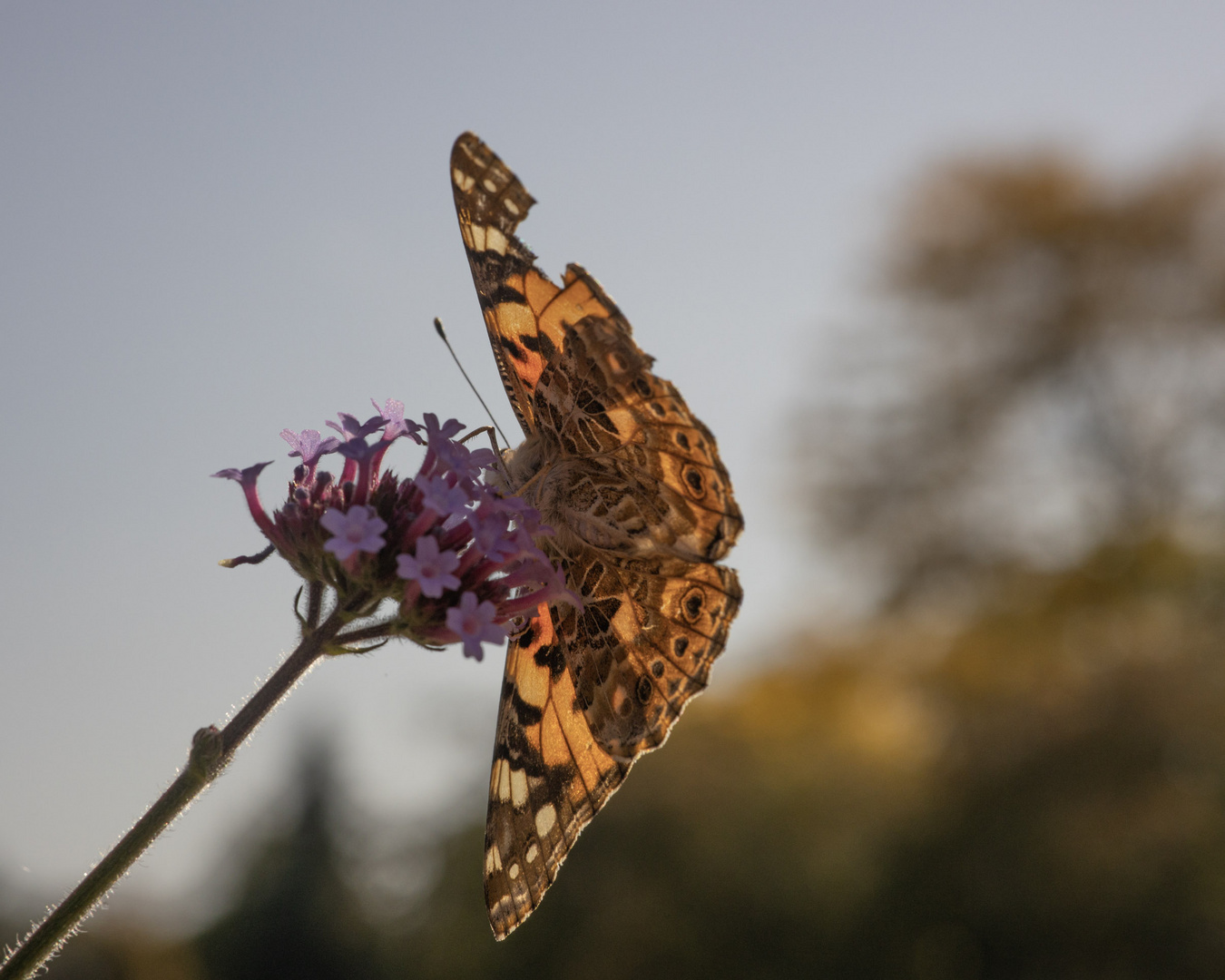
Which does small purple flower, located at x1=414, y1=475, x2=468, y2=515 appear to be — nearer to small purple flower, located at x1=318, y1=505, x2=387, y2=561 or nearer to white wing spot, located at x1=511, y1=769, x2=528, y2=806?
small purple flower, located at x1=318, y1=505, x2=387, y2=561

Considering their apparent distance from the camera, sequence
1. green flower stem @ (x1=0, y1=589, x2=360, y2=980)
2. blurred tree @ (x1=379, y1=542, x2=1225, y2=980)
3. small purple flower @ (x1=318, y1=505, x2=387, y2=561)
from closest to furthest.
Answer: green flower stem @ (x1=0, y1=589, x2=360, y2=980) → small purple flower @ (x1=318, y1=505, x2=387, y2=561) → blurred tree @ (x1=379, y1=542, x2=1225, y2=980)

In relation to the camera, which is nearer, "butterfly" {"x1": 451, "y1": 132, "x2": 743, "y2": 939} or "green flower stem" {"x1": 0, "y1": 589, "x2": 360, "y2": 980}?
"green flower stem" {"x1": 0, "y1": 589, "x2": 360, "y2": 980}

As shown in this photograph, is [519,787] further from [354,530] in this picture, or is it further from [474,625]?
[354,530]

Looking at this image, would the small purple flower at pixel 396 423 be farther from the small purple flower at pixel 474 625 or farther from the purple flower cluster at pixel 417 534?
the small purple flower at pixel 474 625

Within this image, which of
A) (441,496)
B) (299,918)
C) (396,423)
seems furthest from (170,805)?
(299,918)

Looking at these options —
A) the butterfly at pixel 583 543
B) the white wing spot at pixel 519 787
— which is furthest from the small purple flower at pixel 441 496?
the white wing spot at pixel 519 787

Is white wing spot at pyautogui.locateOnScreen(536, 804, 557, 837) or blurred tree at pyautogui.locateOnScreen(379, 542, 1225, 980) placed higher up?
blurred tree at pyautogui.locateOnScreen(379, 542, 1225, 980)

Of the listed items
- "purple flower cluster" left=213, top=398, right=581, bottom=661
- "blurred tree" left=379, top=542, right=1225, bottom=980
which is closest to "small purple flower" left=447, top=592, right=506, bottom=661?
"purple flower cluster" left=213, top=398, right=581, bottom=661
